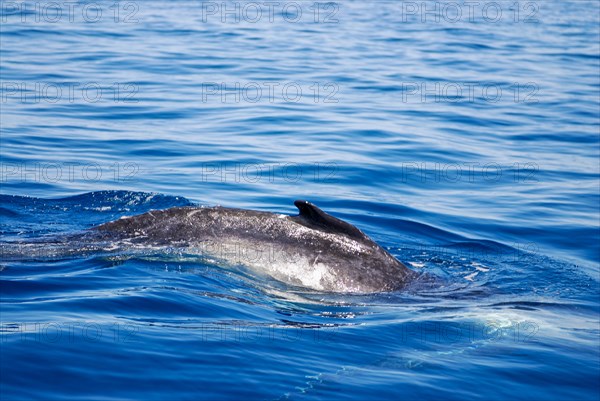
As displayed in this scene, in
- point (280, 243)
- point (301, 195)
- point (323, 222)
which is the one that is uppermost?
point (323, 222)

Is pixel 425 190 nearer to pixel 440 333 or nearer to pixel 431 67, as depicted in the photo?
pixel 440 333

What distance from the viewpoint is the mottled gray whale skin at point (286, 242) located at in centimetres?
1061

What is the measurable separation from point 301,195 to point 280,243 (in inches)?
238

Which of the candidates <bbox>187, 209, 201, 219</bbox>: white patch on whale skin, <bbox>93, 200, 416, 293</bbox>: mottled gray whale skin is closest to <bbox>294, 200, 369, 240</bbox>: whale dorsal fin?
<bbox>93, 200, 416, 293</bbox>: mottled gray whale skin

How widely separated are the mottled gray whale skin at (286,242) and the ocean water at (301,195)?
0.65 feet

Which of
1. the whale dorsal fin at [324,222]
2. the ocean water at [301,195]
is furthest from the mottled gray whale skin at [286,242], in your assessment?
the ocean water at [301,195]

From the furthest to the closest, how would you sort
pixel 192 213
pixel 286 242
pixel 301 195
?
pixel 301 195 → pixel 192 213 → pixel 286 242

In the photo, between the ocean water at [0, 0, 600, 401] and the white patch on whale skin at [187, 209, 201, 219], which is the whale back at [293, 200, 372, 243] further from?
the white patch on whale skin at [187, 209, 201, 219]

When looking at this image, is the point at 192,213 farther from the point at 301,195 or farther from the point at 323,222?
the point at 301,195

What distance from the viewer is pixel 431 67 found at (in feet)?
102

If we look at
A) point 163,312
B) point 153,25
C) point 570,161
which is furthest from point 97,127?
point 153,25

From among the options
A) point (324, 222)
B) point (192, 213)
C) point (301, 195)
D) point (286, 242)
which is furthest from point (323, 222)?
point (301, 195)

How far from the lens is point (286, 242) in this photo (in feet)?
35.0

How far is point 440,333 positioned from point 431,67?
73.0 feet
